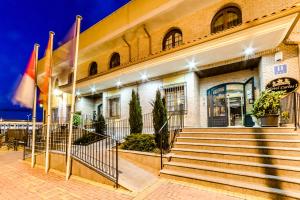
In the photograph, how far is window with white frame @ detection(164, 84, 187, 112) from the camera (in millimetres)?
10195

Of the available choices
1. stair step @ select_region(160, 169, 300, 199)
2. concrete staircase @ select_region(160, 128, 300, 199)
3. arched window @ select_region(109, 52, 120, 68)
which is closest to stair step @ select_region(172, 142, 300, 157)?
concrete staircase @ select_region(160, 128, 300, 199)

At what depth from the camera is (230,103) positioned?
973cm

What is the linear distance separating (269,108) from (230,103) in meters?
2.83

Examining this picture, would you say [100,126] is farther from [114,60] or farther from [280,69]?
[280,69]

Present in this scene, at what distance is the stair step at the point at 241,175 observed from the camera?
176 inches

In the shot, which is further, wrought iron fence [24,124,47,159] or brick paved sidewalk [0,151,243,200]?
wrought iron fence [24,124,47,159]

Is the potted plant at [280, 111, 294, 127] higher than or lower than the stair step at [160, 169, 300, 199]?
higher

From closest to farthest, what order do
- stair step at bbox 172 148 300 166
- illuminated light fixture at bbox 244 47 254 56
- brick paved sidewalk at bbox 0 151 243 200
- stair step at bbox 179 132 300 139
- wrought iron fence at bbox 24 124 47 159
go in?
brick paved sidewalk at bbox 0 151 243 200 < stair step at bbox 172 148 300 166 < stair step at bbox 179 132 300 139 < illuminated light fixture at bbox 244 47 254 56 < wrought iron fence at bbox 24 124 47 159

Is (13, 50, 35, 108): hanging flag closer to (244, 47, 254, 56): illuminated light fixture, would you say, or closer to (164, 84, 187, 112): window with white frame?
(164, 84, 187, 112): window with white frame

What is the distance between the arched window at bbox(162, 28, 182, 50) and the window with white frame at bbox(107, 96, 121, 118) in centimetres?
434

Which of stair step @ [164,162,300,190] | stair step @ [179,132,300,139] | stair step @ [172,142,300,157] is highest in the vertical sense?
stair step @ [179,132,300,139]

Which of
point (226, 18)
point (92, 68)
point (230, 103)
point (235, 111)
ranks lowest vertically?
point (235, 111)

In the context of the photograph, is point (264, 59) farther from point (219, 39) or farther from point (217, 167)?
point (217, 167)

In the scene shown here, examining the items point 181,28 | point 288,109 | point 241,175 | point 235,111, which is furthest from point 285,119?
point 181,28
